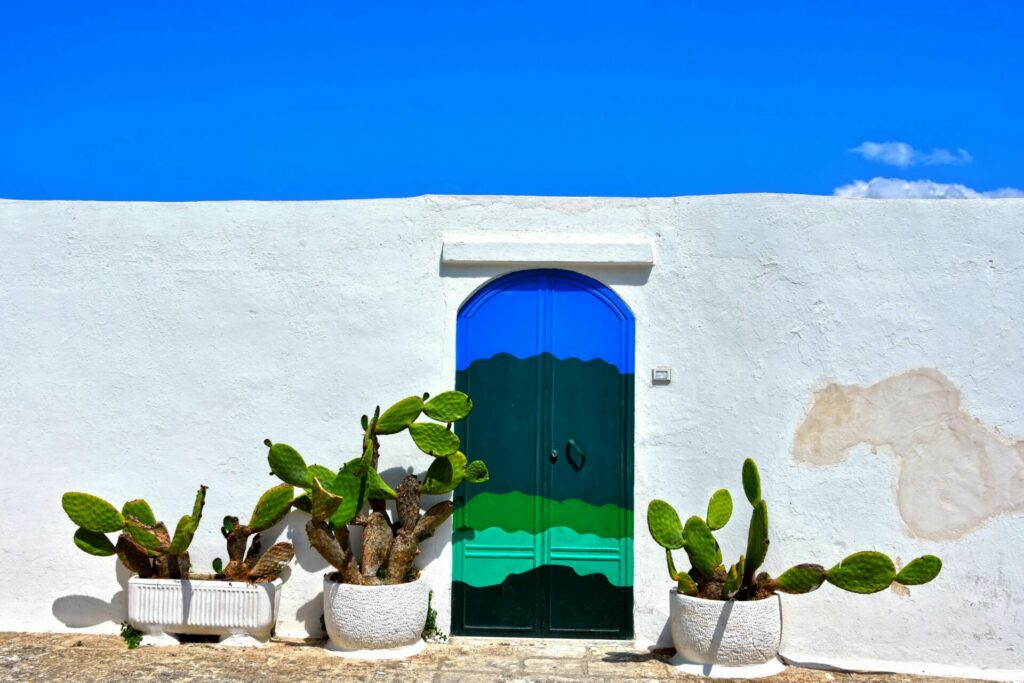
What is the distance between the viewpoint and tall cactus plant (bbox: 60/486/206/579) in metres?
5.95

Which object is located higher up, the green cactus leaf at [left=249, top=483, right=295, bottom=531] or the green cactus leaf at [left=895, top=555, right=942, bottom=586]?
the green cactus leaf at [left=249, top=483, right=295, bottom=531]

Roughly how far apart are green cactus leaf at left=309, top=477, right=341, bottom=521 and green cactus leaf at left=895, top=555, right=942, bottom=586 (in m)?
3.11

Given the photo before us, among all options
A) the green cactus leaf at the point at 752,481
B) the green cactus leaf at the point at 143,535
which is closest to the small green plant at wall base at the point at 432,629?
the green cactus leaf at the point at 143,535

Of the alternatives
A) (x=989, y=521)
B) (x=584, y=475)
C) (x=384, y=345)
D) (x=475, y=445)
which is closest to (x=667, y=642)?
(x=584, y=475)

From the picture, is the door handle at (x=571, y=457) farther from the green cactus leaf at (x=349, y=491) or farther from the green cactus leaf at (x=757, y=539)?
the green cactus leaf at (x=349, y=491)

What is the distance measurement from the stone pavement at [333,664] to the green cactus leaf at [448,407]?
54.9 inches

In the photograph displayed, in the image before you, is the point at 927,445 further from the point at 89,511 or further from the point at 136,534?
the point at 89,511

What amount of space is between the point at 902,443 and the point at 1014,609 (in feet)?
3.85

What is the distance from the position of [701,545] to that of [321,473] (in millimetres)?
2240

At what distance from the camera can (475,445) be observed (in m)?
6.31

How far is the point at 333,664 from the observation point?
5.68 m

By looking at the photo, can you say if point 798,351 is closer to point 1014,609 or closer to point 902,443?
point 902,443

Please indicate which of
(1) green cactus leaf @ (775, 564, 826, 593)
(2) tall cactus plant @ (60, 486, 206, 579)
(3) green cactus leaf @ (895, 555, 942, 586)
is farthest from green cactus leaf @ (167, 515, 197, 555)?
(3) green cactus leaf @ (895, 555, 942, 586)

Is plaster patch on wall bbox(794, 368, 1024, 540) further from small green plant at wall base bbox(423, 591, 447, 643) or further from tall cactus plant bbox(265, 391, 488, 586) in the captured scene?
small green plant at wall base bbox(423, 591, 447, 643)
